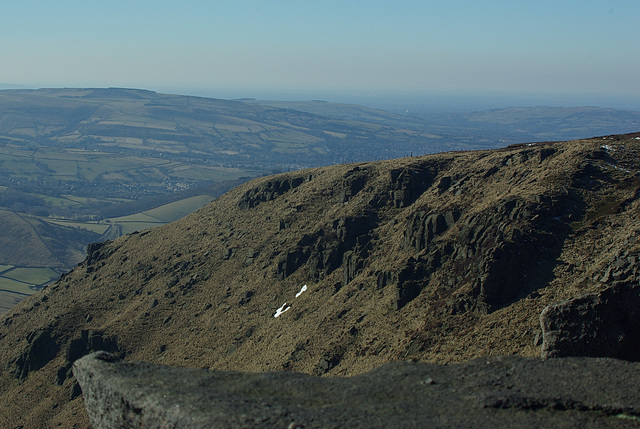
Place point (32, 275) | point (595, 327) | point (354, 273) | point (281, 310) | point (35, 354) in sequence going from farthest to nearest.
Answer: point (32, 275)
point (35, 354)
point (281, 310)
point (354, 273)
point (595, 327)

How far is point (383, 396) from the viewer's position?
1956 cm

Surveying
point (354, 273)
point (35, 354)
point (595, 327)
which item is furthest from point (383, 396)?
point (35, 354)

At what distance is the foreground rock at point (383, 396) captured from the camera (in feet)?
56.5

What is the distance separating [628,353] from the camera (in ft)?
77.3

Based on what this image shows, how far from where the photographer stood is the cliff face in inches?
1304

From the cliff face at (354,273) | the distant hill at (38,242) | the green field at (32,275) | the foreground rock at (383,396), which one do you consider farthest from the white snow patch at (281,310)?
the distant hill at (38,242)

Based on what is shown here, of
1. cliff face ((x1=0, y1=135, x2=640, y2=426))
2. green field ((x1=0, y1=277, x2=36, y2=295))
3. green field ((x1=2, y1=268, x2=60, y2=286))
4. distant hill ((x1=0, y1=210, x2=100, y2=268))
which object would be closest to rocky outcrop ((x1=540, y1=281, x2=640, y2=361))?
cliff face ((x1=0, y1=135, x2=640, y2=426))

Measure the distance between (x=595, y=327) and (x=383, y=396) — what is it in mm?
10893

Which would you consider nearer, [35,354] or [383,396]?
[383,396]

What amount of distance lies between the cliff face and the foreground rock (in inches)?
269

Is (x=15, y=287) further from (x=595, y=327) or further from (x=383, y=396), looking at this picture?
(x=595, y=327)

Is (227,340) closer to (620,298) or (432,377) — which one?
(432,377)

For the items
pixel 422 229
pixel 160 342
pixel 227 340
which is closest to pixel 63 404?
pixel 160 342

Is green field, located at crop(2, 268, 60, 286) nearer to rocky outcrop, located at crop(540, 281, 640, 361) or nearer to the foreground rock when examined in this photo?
the foreground rock
